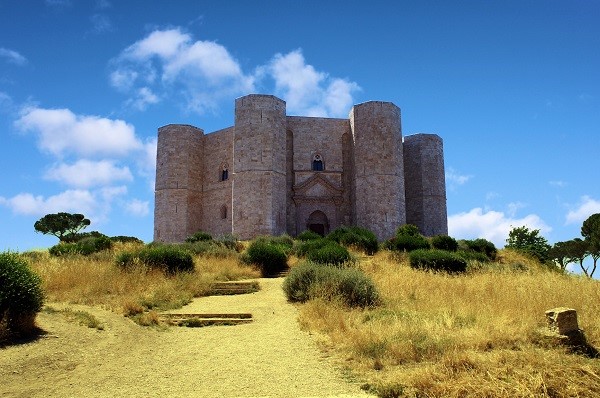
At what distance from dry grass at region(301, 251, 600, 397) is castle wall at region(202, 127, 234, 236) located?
2291 cm

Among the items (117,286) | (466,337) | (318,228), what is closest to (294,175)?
(318,228)

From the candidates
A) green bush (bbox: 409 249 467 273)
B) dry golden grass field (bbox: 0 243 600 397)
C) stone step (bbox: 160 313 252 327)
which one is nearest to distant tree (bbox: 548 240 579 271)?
green bush (bbox: 409 249 467 273)

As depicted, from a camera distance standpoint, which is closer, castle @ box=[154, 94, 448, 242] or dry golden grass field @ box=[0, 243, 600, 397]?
dry golden grass field @ box=[0, 243, 600, 397]

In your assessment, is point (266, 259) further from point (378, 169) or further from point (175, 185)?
point (175, 185)

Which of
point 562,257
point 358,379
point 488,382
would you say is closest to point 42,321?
point 358,379

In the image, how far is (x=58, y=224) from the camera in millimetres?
37344

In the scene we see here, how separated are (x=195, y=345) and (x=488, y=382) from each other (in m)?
4.26

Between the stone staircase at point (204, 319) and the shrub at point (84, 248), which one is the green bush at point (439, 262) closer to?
the stone staircase at point (204, 319)

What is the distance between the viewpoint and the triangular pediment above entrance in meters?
31.1

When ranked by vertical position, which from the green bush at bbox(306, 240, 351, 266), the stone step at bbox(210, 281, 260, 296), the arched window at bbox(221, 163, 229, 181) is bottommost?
the stone step at bbox(210, 281, 260, 296)

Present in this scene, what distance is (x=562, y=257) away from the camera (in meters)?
30.5

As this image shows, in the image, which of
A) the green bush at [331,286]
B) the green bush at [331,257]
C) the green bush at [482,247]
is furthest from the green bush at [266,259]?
the green bush at [482,247]

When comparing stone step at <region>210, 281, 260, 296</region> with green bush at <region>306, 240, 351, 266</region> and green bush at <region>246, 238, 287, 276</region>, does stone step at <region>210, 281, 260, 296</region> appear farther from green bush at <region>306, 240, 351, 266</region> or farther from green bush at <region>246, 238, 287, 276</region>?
→ green bush at <region>246, 238, 287, 276</region>

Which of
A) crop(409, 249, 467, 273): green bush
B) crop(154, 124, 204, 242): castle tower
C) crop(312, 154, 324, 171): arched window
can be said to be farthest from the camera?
crop(154, 124, 204, 242): castle tower
